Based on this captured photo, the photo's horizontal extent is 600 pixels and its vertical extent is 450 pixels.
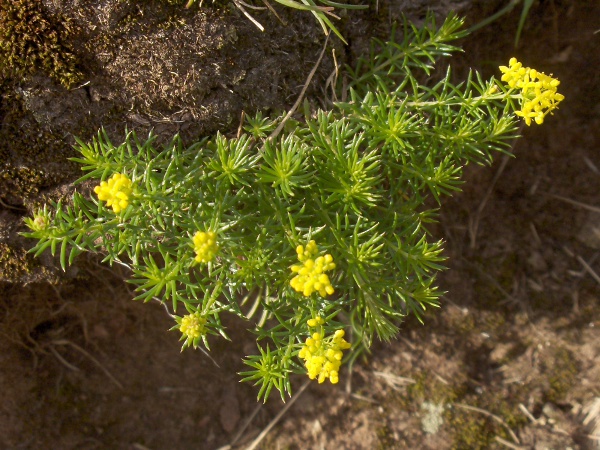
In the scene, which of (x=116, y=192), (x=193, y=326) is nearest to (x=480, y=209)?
(x=193, y=326)

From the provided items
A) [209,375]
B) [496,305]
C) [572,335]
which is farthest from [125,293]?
[572,335]

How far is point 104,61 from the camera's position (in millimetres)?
2475

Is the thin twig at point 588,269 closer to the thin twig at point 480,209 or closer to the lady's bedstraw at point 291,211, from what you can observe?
the thin twig at point 480,209

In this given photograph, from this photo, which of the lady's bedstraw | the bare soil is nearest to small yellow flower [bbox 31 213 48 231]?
the lady's bedstraw

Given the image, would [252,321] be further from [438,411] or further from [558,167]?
[558,167]

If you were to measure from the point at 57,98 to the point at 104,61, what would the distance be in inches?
11.2

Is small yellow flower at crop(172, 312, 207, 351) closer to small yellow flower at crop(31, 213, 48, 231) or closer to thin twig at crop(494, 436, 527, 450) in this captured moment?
small yellow flower at crop(31, 213, 48, 231)

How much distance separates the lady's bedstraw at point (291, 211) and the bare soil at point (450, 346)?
732 mm

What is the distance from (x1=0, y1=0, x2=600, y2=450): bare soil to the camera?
3.36 m

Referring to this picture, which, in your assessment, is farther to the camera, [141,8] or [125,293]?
[125,293]

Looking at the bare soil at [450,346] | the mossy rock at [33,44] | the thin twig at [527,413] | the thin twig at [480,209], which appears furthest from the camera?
the thin twig at [480,209]

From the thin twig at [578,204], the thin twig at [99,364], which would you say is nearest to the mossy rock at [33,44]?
the thin twig at [99,364]

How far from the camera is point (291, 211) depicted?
2514mm

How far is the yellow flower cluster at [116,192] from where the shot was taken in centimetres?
193
